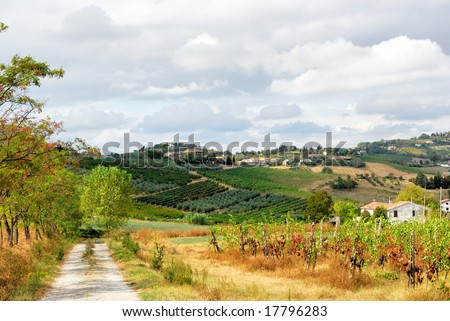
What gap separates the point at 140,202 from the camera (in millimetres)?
106562

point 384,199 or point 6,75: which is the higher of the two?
point 6,75

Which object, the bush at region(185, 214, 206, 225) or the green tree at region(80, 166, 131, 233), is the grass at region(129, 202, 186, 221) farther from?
the green tree at region(80, 166, 131, 233)

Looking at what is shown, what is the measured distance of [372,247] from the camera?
2322cm

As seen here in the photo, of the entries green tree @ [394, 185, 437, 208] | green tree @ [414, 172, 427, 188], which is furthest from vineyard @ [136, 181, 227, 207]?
green tree @ [414, 172, 427, 188]

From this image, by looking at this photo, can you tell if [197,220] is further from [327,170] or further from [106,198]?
[327,170]

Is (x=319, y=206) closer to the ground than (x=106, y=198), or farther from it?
closer to the ground

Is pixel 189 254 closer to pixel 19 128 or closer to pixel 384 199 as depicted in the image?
pixel 19 128

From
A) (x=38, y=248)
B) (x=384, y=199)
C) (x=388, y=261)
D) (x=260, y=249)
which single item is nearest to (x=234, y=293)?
(x=388, y=261)

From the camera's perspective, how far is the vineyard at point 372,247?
20.3 m

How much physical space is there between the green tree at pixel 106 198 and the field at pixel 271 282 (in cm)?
1824

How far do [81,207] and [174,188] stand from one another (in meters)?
74.6

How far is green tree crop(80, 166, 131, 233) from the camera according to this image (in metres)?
48.8

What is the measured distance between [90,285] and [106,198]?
96.6 feet

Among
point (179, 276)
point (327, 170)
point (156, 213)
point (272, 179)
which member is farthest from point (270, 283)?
point (327, 170)
